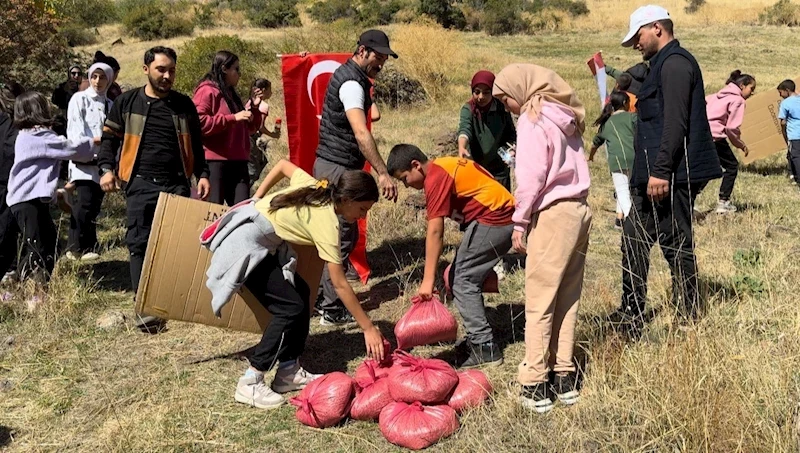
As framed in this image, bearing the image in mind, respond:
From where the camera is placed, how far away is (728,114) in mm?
7535

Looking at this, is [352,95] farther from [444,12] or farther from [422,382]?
[444,12]

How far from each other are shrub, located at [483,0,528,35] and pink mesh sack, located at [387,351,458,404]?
35.5m

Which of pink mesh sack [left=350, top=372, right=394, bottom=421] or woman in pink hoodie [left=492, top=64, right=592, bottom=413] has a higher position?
woman in pink hoodie [left=492, top=64, right=592, bottom=413]

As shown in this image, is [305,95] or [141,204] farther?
[305,95]

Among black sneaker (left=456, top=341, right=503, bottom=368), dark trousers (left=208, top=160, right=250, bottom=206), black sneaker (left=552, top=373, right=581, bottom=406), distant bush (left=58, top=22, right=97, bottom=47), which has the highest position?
distant bush (left=58, top=22, right=97, bottom=47)

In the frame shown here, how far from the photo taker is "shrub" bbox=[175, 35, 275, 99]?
1627 centimetres

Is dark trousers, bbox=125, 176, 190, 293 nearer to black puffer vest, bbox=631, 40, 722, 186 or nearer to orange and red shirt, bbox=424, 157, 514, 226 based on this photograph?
orange and red shirt, bbox=424, 157, 514, 226

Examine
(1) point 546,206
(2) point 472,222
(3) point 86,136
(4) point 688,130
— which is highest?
(4) point 688,130

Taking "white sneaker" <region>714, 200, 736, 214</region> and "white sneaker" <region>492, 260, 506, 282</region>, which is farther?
"white sneaker" <region>714, 200, 736, 214</region>

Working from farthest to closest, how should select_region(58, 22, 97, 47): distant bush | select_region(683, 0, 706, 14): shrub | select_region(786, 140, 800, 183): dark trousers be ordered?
1. select_region(683, 0, 706, 14): shrub
2. select_region(58, 22, 97, 47): distant bush
3. select_region(786, 140, 800, 183): dark trousers

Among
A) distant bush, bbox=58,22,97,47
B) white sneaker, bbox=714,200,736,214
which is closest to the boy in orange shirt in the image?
white sneaker, bbox=714,200,736,214

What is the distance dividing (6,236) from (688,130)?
475cm

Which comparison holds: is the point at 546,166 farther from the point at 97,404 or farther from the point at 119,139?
the point at 119,139

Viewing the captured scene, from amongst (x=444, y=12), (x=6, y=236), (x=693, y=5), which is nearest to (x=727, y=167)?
(x=6, y=236)
